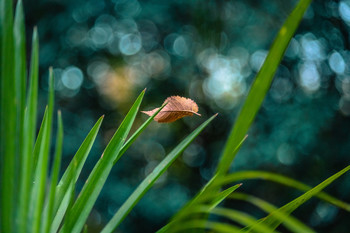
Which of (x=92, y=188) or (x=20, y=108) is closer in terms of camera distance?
(x=20, y=108)

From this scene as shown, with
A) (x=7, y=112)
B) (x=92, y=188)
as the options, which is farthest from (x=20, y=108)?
(x=92, y=188)

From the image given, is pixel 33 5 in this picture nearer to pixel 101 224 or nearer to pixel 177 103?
pixel 101 224

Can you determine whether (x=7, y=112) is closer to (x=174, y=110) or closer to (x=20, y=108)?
(x=20, y=108)

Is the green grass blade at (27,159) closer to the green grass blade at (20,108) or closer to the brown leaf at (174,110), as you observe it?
the green grass blade at (20,108)

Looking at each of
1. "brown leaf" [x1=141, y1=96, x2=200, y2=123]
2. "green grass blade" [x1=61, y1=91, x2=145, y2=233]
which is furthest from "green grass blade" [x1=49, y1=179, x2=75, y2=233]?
"brown leaf" [x1=141, y1=96, x2=200, y2=123]

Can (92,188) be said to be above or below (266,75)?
below

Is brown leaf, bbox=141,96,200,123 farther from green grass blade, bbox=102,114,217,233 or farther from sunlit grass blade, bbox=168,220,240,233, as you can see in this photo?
sunlit grass blade, bbox=168,220,240,233

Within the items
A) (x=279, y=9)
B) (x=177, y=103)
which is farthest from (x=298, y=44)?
(x=177, y=103)

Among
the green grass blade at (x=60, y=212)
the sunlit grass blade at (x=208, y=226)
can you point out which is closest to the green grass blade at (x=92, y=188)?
the green grass blade at (x=60, y=212)

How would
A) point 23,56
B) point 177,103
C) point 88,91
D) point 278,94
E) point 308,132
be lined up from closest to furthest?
point 23,56 → point 177,103 → point 308,132 → point 278,94 → point 88,91
